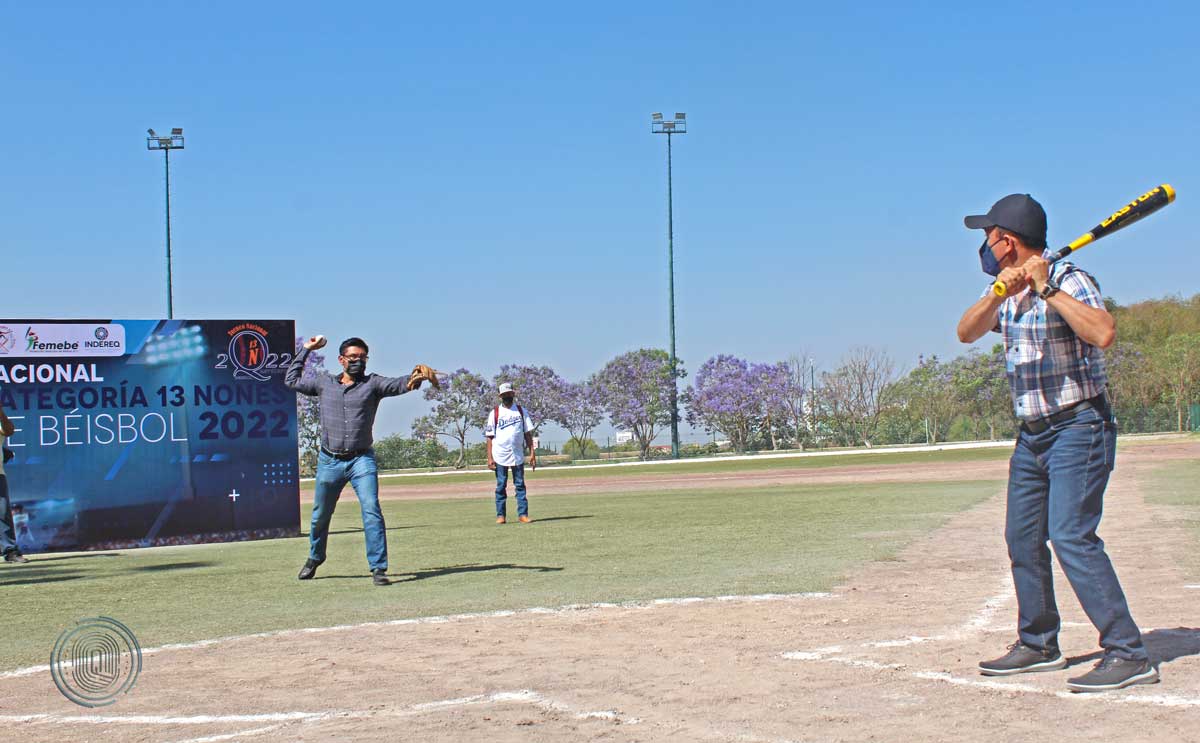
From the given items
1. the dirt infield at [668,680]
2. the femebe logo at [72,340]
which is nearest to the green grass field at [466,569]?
the dirt infield at [668,680]

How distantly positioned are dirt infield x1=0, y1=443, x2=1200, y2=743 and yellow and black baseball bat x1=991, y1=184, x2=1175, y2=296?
2024mm

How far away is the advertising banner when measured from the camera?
16688mm

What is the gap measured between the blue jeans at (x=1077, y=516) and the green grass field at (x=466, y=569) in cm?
352

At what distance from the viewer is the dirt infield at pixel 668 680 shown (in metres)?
5.35

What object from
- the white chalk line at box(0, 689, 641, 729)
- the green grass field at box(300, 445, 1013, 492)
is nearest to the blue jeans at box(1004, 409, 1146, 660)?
the white chalk line at box(0, 689, 641, 729)

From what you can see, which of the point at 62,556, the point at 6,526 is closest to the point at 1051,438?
the point at 6,526

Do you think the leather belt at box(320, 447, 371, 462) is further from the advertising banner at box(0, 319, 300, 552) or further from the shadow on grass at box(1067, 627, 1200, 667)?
the advertising banner at box(0, 319, 300, 552)

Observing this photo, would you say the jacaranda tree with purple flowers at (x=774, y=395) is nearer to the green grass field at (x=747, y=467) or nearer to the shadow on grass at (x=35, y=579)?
the green grass field at (x=747, y=467)

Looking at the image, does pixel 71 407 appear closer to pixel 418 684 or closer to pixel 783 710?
pixel 418 684

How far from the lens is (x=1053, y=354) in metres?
6.02

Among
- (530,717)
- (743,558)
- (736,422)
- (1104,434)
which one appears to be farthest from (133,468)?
(736,422)

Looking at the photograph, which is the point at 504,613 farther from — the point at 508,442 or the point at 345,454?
the point at 508,442

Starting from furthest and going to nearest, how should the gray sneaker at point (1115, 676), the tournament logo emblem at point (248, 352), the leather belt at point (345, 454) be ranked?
the tournament logo emblem at point (248, 352), the leather belt at point (345, 454), the gray sneaker at point (1115, 676)

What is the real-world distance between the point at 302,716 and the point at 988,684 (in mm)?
3137
